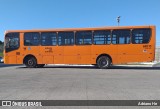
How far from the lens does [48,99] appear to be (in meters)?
8.37

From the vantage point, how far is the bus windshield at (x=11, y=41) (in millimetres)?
22797

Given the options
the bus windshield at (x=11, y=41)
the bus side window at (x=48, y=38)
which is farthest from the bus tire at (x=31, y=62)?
the bus side window at (x=48, y=38)

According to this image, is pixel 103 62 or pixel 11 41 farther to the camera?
pixel 11 41

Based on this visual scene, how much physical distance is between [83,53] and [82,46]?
551 millimetres

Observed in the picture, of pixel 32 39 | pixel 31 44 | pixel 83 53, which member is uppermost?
pixel 32 39

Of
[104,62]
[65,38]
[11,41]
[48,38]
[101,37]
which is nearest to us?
[104,62]

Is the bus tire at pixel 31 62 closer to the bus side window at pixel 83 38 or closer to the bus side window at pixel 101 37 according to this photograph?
the bus side window at pixel 83 38

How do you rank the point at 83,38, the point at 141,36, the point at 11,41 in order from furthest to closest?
the point at 11,41 < the point at 83,38 < the point at 141,36

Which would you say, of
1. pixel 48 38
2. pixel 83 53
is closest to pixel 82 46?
pixel 83 53

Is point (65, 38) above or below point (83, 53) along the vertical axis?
above

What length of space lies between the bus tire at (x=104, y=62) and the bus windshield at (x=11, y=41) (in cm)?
699

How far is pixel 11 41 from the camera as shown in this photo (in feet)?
75.4

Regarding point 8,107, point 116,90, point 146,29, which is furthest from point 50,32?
point 8,107

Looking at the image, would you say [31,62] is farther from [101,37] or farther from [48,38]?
[101,37]
